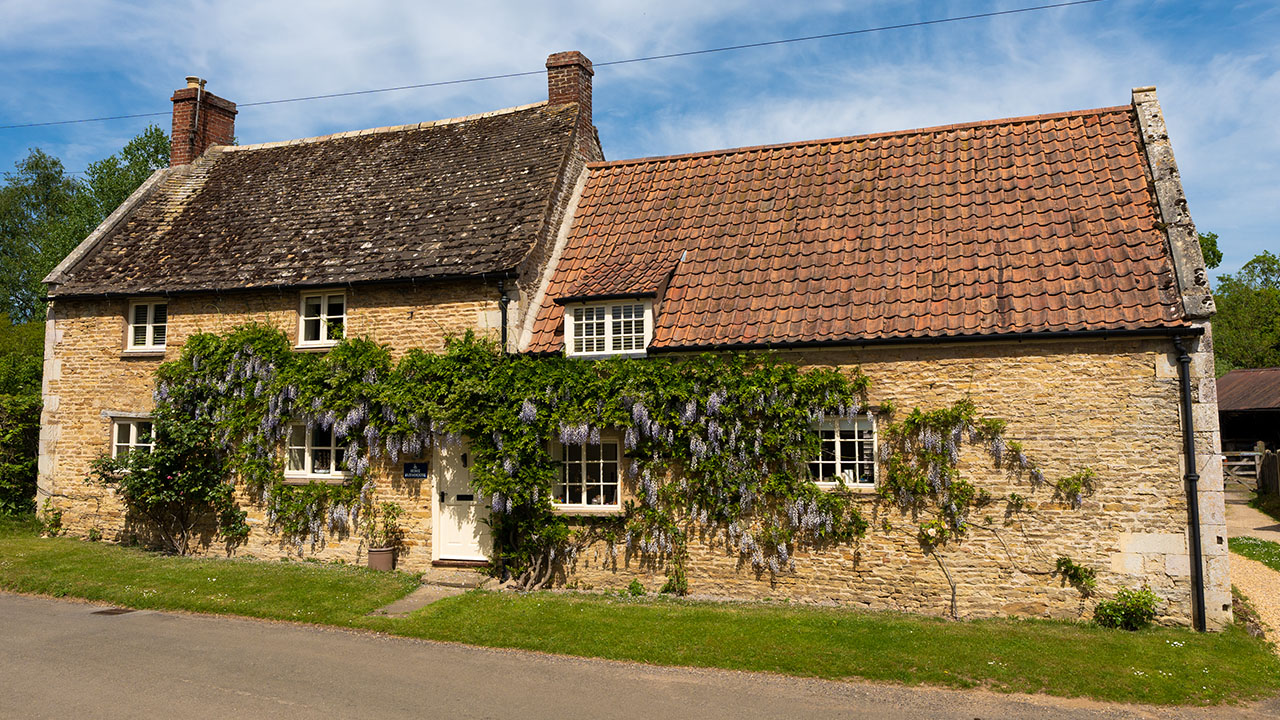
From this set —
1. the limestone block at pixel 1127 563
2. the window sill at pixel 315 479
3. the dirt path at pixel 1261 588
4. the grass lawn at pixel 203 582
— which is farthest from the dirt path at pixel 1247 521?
the window sill at pixel 315 479

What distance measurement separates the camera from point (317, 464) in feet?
48.6

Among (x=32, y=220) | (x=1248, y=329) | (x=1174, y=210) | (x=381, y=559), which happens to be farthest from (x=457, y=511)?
(x=1248, y=329)

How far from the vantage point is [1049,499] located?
35.9 ft

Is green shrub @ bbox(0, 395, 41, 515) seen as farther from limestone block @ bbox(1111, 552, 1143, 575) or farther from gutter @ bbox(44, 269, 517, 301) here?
limestone block @ bbox(1111, 552, 1143, 575)

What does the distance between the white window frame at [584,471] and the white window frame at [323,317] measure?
4.76 meters

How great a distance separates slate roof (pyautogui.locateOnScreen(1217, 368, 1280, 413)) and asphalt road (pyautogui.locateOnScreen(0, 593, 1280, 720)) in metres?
28.9

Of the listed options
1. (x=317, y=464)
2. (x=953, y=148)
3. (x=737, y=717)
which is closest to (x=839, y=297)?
(x=953, y=148)

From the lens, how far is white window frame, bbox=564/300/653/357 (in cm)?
1282

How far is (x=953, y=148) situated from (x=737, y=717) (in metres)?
11.4

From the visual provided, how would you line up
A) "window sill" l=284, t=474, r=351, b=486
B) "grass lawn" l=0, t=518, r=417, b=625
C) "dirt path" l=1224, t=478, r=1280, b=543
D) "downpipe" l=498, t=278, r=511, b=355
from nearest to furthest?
"grass lawn" l=0, t=518, r=417, b=625 → "downpipe" l=498, t=278, r=511, b=355 → "window sill" l=284, t=474, r=351, b=486 → "dirt path" l=1224, t=478, r=1280, b=543

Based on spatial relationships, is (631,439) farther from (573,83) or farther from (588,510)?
(573,83)

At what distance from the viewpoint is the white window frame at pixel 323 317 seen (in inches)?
578

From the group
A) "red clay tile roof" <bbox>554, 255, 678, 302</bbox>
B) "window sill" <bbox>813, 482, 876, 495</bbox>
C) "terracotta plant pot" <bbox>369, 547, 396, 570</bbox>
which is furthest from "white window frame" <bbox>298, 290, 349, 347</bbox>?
"window sill" <bbox>813, 482, 876, 495</bbox>

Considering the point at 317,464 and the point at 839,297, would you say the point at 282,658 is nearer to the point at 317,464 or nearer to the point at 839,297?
the point at 317,464
